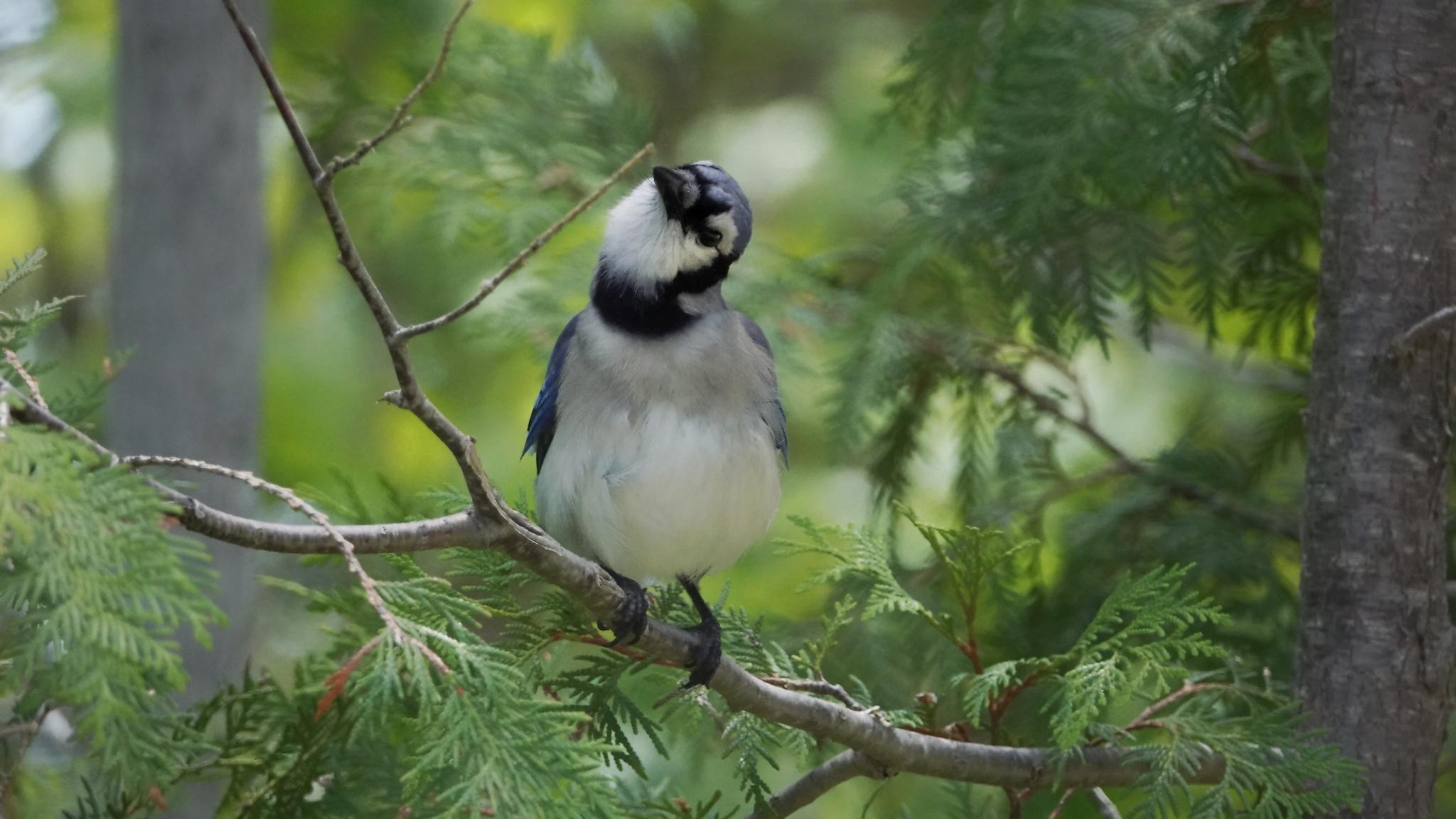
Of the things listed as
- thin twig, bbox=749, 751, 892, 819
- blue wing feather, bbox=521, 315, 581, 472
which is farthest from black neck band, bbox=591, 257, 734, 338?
thin twig, bbox=749, 751, 892, 819

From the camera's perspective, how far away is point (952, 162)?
2893 mm

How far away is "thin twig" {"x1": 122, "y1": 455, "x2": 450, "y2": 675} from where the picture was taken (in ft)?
4.03

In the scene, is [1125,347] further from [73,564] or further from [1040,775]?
[73,564]

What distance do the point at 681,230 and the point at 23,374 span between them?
106cm

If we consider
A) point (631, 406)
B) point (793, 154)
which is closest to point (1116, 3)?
point (631, 406)

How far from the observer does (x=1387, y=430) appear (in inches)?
80.4

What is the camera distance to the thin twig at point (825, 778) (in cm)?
190

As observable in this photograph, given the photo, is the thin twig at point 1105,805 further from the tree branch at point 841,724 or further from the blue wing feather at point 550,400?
the blue wing feather at point 550,400

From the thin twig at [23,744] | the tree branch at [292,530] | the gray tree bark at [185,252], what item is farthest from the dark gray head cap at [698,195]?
the gray tree bark at [185,252]

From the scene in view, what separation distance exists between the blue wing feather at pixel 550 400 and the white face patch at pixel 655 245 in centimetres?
18

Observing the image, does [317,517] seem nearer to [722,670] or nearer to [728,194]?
[722,670]

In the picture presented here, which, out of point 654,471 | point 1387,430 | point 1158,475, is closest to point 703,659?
point 654,471

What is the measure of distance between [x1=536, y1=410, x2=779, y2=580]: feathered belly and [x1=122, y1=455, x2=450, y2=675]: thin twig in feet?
2.53

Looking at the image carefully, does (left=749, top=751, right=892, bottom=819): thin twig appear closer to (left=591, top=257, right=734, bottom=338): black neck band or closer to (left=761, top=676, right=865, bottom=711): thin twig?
(left=761, top=676, right=865, bottom=711): thin twig
